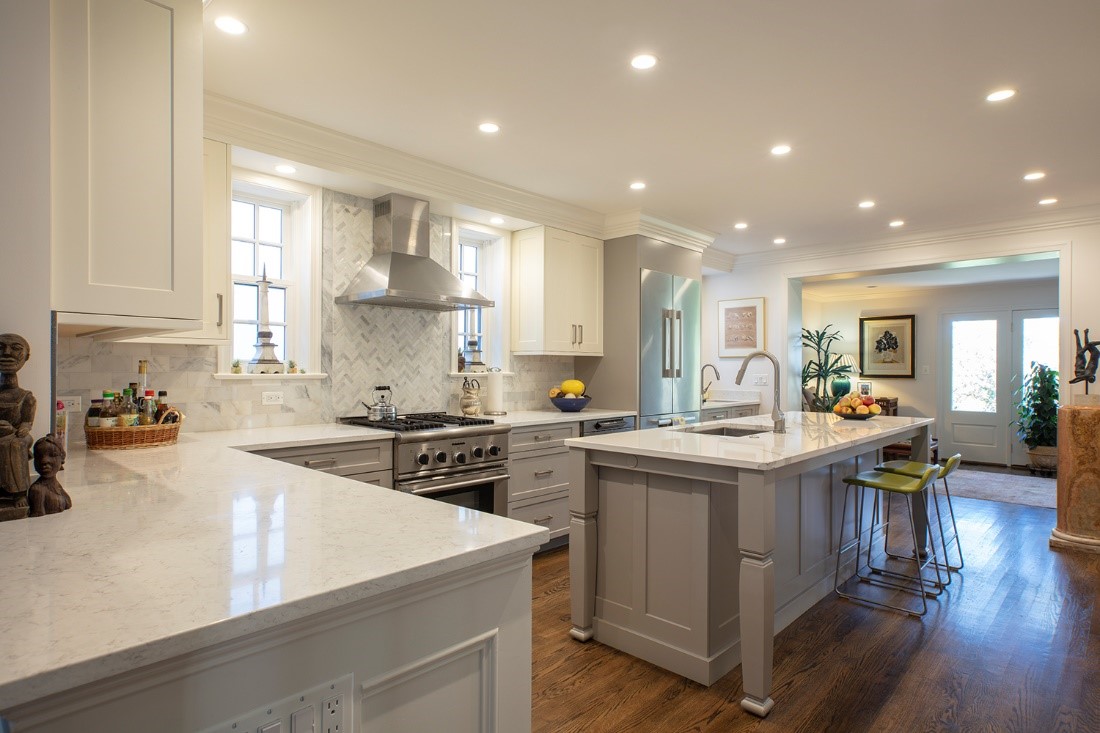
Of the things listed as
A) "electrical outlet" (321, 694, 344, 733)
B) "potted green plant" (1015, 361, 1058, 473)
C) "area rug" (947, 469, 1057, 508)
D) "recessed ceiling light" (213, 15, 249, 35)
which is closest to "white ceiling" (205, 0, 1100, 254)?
"recessed ceiling light" (213, 15, 249, 35)

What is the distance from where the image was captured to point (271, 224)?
11.8 feet

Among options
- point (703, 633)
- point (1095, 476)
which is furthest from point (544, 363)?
point (1095, 476)

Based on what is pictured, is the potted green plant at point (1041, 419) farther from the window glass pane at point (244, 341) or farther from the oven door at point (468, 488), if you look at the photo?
the window glass pane at point (244, 341)

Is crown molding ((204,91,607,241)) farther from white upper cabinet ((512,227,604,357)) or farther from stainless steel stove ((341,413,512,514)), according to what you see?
stainless steel stove ((341,413,512,514))

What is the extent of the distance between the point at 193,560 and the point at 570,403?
3720 mm

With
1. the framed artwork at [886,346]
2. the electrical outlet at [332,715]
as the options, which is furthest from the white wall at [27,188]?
the framed artwork at [886,346]

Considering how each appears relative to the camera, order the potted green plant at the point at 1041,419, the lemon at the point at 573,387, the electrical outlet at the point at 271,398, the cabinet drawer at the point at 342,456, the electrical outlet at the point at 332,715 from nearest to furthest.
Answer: the electrical outlet at the point at 332,715 → the cabinet drawer at the point at 342,456 → the electrical outlet at the point at 271,398 → the lemon at the point at 573,387 → the potted green plant at the point at 1041,419

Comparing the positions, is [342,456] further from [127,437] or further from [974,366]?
[974,366]

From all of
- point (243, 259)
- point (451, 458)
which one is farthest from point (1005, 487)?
point (243, 259)

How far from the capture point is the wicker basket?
2.23 m

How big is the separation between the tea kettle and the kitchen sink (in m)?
1.76

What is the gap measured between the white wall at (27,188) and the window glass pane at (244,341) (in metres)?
2.18

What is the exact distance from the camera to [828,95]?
2785 mm

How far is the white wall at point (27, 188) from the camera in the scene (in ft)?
4.09
